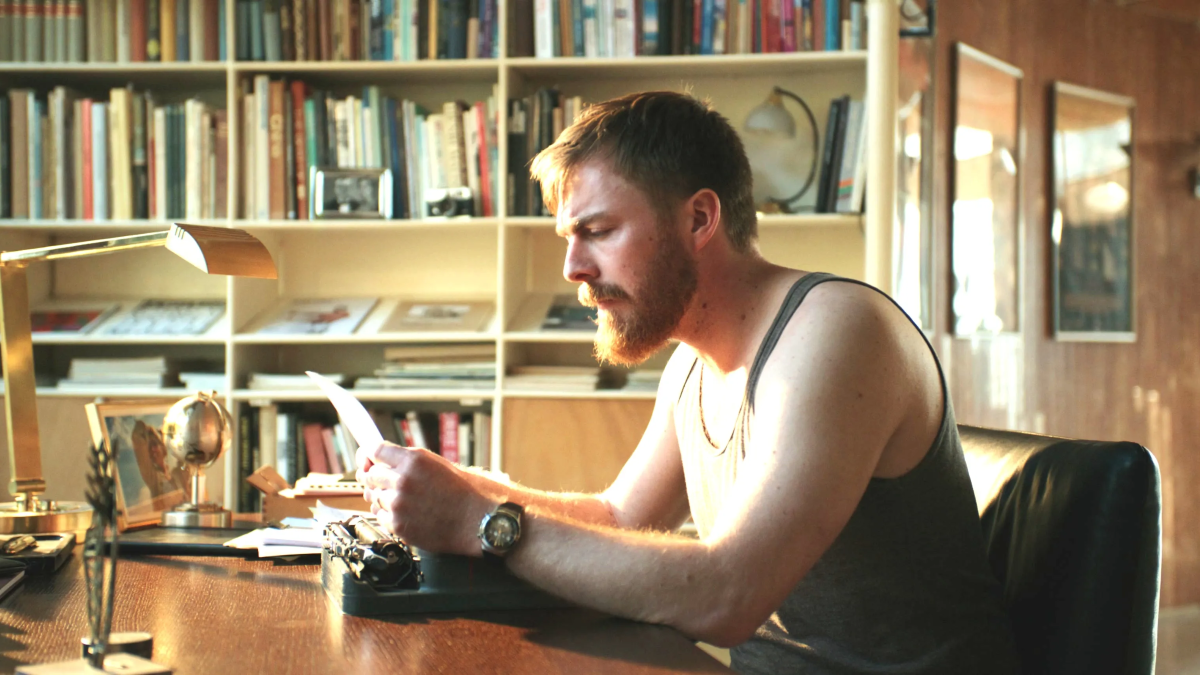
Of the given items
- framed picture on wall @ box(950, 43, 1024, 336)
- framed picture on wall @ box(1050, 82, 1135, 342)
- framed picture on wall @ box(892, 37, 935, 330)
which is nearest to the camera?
framed picture on wall @ box(892, 37, 935, 330)

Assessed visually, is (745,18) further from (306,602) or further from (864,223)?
(306,602)

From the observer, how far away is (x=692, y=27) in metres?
3.01

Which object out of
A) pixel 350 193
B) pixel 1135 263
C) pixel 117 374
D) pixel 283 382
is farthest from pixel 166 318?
pixel 1135 263

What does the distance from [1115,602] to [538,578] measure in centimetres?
60

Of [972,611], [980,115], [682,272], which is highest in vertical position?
[980,115]

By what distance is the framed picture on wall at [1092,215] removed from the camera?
414 centimetres

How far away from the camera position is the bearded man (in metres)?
1.08

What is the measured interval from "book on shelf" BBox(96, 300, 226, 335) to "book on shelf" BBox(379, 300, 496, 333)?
546 mm

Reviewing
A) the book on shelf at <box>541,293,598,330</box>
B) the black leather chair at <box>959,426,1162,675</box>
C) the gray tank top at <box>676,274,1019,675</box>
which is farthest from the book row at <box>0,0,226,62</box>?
the black leather chair at <box>959,426,1162,675</box>

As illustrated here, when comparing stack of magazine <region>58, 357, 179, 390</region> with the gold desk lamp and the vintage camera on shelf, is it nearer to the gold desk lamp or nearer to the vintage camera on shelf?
the vintage camera on shelf

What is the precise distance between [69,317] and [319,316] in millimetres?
770

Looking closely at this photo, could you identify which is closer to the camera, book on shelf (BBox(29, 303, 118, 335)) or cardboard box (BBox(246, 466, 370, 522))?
cardboard box (BBox(246, 466, 370, 522))

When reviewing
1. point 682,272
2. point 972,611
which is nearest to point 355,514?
point 682,272

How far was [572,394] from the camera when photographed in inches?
118
